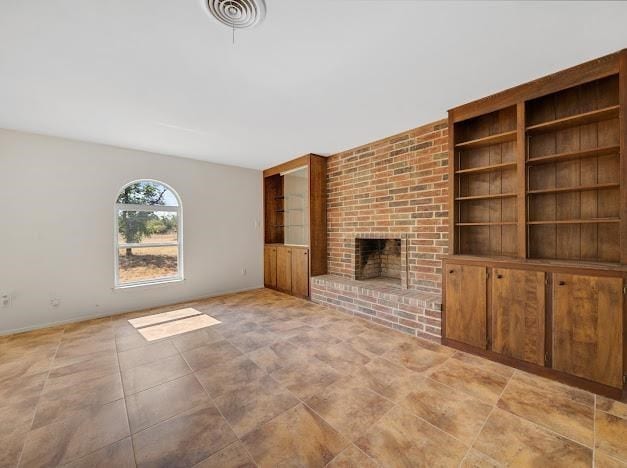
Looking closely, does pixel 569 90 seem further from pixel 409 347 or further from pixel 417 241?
pixel 409 347

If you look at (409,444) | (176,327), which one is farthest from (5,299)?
(409,444)

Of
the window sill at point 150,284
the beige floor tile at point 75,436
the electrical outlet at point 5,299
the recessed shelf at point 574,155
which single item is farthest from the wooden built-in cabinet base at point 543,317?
the electrical outlet at point 5,299

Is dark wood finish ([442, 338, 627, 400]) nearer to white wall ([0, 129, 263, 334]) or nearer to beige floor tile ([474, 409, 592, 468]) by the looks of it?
beige floor tile ([474, 409, 592, 468])

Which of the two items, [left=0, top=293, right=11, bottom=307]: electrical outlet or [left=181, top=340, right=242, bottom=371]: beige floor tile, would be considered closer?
[left=181, top=340, right=242, bottom=371]: beige floor tile

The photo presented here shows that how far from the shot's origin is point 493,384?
2.04m

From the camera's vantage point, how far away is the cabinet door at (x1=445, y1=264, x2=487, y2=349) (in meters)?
2.46

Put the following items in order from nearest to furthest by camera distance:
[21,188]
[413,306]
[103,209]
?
Answer: [413,306], [21,188], [103,209]

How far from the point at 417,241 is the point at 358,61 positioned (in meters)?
2.12

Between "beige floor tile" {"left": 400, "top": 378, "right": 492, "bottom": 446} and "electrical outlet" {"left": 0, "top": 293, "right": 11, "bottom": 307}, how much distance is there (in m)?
4.45

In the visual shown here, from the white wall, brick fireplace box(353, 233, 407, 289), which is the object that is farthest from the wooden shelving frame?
the white wall

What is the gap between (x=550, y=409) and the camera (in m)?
1.75

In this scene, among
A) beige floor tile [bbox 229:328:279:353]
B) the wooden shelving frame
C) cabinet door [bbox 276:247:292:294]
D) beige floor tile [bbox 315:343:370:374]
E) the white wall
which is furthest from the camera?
cabinet door [bbox 276:247:292:294]

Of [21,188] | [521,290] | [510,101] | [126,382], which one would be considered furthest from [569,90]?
[21,188]

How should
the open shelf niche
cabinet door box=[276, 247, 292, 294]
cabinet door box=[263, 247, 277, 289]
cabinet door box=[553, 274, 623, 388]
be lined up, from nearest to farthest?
cabinet door box=[553, 274, 623, 388] → the open shelf niche → cabinet door box=[276, 247, 292, 294] → cabinet door box=[263, 247, 277, 289]
